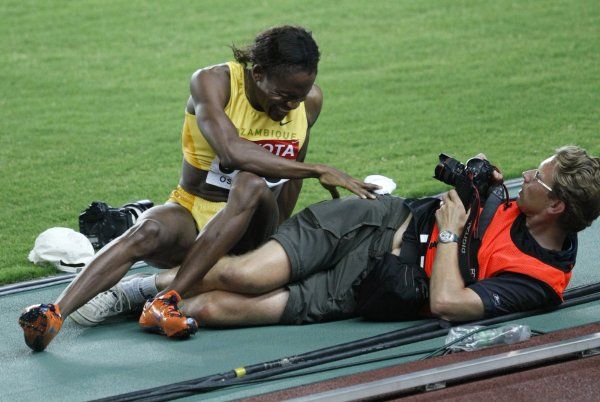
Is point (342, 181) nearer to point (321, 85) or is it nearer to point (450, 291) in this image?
point (450, 291)

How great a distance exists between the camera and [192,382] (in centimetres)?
454

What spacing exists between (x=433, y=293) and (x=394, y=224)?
0.53 m

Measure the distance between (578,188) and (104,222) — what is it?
2.83 meters

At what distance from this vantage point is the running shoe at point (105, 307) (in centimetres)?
539

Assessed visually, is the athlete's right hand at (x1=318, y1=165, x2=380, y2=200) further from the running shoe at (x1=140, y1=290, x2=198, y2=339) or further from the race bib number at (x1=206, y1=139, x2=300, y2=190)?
the running shoe at (x1=140, y1=290, x2=198, y2=339)

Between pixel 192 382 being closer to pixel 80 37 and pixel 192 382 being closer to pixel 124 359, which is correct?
pixel 124 359

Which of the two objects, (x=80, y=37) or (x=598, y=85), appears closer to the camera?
(x=598, y=85)

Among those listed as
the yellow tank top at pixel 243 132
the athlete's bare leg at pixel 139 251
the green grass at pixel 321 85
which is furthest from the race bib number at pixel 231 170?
the green grass at pixel 321 85

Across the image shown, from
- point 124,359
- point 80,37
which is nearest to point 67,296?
point 124,359

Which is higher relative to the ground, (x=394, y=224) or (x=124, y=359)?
(x=394, y=224)

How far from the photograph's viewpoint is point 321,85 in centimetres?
1091

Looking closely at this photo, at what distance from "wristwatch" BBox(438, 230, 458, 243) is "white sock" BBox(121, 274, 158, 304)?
1.37 metres

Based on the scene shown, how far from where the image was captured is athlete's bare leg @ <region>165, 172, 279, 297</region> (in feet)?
17.1

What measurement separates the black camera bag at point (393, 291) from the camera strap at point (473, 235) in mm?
204
